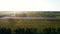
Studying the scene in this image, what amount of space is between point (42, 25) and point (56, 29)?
13 cm

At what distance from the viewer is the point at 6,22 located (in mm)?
775

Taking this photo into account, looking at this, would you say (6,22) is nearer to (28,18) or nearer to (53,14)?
(28,18)

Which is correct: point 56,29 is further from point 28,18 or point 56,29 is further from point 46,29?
point 28,18

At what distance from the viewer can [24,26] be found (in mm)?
776

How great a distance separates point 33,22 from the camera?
2.53ft
